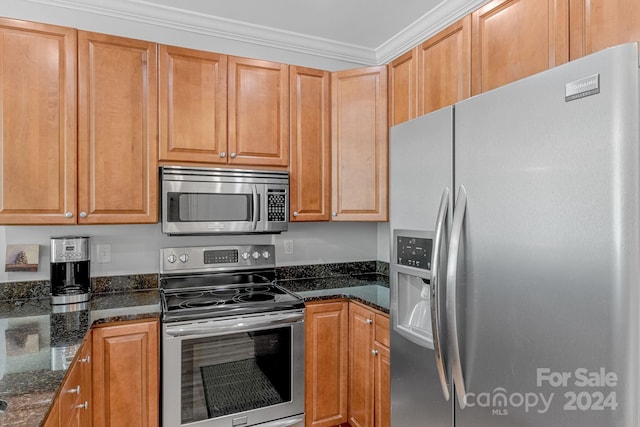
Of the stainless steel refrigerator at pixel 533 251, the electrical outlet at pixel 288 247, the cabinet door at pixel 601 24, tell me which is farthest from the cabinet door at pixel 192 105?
the cabinet door at pixel 601 24

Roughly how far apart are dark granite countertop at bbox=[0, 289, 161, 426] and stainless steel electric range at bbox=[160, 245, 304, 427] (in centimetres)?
17

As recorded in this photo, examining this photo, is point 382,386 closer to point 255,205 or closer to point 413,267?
point 413,267

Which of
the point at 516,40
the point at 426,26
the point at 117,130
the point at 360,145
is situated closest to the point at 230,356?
the point at 117,130

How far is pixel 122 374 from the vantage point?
1.81 metres

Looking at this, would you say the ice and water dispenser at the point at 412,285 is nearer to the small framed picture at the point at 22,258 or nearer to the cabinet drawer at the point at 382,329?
the cabinet drawer at the point at 382,329

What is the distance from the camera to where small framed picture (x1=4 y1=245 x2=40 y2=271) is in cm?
211

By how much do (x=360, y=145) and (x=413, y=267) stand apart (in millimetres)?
1242

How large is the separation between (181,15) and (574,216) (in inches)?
96.0

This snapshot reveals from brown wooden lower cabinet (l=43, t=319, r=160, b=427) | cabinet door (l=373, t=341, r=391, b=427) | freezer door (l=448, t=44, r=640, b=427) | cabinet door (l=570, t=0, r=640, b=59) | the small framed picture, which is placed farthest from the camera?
the small framed picture

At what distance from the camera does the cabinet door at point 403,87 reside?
2.22 meters

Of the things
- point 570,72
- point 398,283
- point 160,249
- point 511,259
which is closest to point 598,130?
point 570,72

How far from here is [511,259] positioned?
109 centimetres

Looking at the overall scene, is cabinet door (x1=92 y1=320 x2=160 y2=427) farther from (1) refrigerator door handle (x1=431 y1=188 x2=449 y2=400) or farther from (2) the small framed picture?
(1) refrigerator door handle (x1=431 y1=188 x2=449 y2=400)

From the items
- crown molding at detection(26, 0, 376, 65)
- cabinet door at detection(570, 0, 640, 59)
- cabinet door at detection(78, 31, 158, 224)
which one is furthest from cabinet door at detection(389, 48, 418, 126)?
cabinet door at detection(78, 31, 158, 224)
